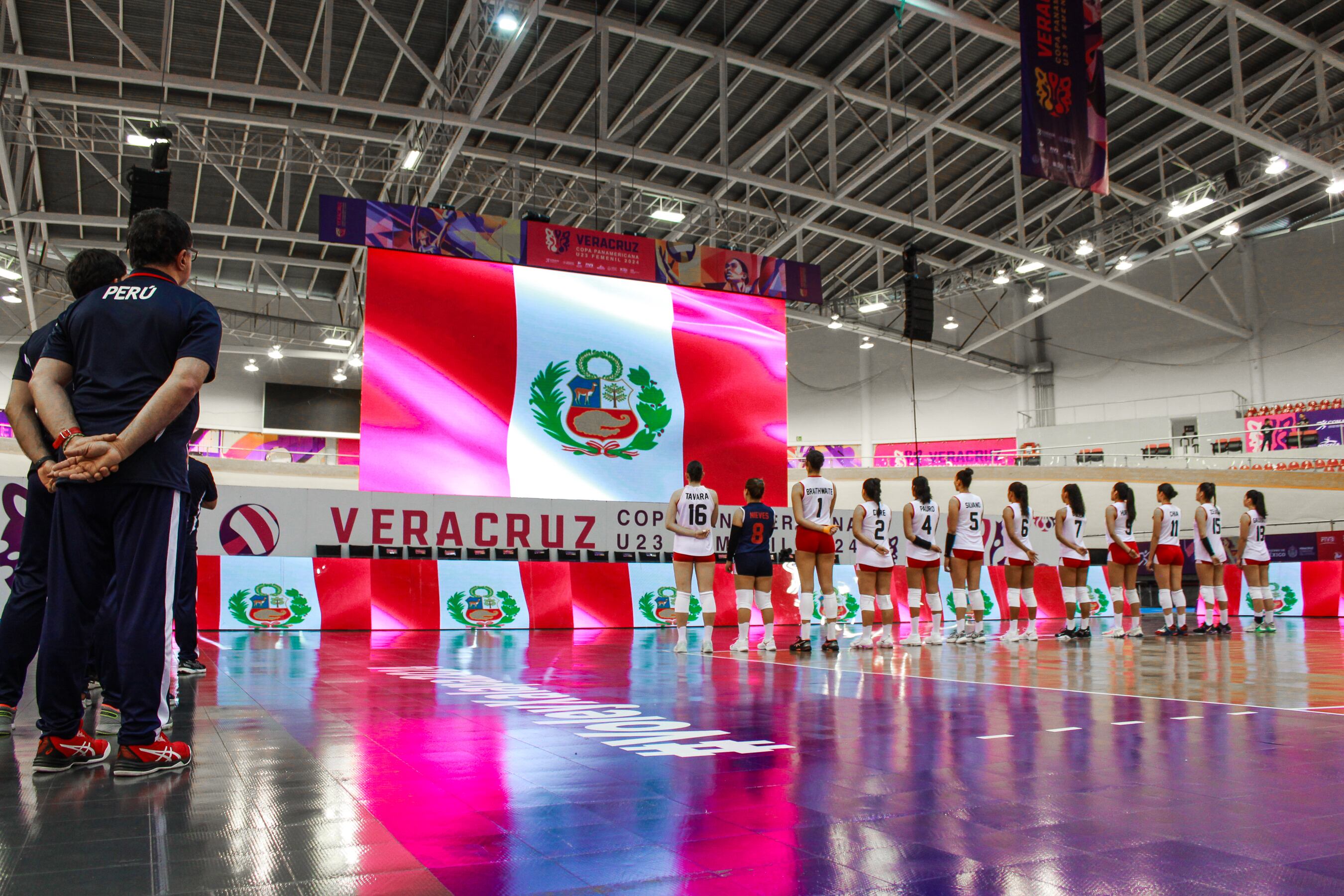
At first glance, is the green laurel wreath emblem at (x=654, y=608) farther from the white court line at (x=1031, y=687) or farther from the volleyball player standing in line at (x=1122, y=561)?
Answer: the volleyball player standing in line at (x=1122, y=561)

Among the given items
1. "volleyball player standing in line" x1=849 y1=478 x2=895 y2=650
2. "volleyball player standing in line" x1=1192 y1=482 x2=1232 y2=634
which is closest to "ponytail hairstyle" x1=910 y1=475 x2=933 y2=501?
"volleyball player standing in line" x1=849 y1=478 x2=895 y2=650

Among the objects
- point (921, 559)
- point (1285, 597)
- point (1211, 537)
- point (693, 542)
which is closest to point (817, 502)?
point (693, 542)

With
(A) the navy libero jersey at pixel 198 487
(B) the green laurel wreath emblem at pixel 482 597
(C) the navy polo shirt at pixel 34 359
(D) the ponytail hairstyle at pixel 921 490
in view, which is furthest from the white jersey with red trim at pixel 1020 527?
(C) the navy polo shirt at pixel 34 359

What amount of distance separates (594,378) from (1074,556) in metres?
8.48

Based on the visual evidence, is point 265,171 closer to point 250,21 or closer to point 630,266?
point 250,21

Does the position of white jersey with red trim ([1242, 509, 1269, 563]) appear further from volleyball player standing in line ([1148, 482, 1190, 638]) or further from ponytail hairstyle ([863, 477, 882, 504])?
ponytail hairstyle ([863, 477, 882, 504])

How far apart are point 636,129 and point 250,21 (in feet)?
27.9

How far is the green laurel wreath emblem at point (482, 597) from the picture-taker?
11328 mm

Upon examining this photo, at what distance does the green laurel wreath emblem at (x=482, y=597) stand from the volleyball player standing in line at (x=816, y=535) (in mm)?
4545

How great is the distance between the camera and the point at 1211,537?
10320 millimetres

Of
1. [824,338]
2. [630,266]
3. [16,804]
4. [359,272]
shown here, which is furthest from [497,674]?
[824,338]

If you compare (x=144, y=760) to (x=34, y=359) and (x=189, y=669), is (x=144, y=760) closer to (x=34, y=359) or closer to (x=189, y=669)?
(x=34, y=359)

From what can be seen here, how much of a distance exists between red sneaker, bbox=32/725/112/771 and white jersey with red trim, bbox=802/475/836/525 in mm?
6146

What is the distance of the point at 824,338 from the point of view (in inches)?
1371
